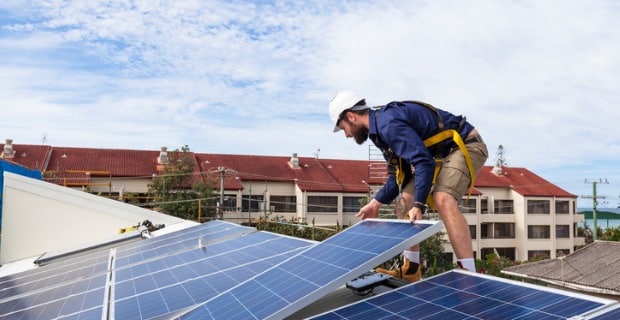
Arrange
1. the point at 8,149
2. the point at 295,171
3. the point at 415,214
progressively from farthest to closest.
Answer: the point at 295,171, the point at 8,149, the point at 415,214

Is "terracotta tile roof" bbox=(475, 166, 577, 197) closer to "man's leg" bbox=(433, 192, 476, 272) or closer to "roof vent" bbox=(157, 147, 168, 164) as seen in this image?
"roof vent" bbox=(157, 147, 168, 164)

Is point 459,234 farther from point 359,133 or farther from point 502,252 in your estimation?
point 502,252

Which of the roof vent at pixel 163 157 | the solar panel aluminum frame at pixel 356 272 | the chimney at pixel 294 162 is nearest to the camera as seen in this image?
the solar panel aluminum frame at pixel 356 272

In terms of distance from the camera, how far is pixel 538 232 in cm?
5531

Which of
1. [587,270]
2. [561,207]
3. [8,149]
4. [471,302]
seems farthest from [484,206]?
[471,302]

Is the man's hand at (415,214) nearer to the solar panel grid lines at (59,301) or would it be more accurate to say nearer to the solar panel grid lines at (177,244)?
the solar panel grid lines at (59,301)

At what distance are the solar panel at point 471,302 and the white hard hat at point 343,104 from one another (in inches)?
66.6

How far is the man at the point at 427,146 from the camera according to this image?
3910 millimetres

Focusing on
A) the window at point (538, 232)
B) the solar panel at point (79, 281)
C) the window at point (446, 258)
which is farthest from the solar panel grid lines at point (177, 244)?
the window at point (538, 232)

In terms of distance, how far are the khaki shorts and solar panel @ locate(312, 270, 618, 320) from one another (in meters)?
0.93

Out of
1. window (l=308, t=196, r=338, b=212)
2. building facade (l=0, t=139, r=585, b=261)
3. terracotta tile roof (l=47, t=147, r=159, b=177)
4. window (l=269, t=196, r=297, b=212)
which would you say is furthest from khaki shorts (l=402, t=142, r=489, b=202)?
window (l=269, t=196, r=297, b=212)

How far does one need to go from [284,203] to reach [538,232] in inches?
1140

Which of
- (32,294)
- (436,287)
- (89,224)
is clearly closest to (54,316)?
(32,294)

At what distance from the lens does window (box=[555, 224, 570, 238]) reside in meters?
55.8
